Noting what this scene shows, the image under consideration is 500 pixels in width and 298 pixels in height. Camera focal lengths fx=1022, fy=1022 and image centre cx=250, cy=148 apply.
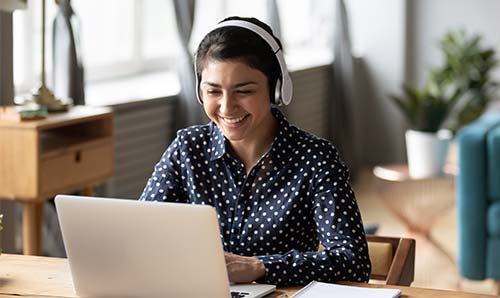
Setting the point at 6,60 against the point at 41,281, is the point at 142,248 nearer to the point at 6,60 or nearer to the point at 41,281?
the point at 41,281

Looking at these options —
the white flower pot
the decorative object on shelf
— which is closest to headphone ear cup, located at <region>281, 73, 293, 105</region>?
the decorative object on shelf

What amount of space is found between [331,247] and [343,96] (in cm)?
532

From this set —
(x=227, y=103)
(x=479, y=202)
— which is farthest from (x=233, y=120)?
(x=479, y=202)

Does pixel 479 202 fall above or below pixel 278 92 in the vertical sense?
below

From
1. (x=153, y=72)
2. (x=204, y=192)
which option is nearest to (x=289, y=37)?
(x=153, y=72)

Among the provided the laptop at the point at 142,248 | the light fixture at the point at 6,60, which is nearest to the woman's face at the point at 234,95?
the laptop at the point at 142,248

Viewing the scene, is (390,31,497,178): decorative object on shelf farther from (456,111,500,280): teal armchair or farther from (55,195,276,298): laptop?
(55,195,276,298): laptop

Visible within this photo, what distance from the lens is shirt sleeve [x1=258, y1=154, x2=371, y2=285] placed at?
2.13 metres

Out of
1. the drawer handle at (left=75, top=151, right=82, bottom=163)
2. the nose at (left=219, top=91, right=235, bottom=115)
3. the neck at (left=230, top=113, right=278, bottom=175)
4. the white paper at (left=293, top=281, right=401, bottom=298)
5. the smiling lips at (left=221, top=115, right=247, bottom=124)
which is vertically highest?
the nose at (left=219, top=91, right=235, bottom=115)

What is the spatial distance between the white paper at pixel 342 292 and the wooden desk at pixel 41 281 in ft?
0.12

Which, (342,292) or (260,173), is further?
(260,173)

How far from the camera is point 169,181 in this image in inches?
95.0

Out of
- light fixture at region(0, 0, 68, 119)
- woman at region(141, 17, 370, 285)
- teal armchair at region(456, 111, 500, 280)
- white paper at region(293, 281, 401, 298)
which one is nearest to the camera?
white paper at region(293, 281, 401, 298)

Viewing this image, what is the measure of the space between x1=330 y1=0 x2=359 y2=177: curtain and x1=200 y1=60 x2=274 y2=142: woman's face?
16.8 feet
